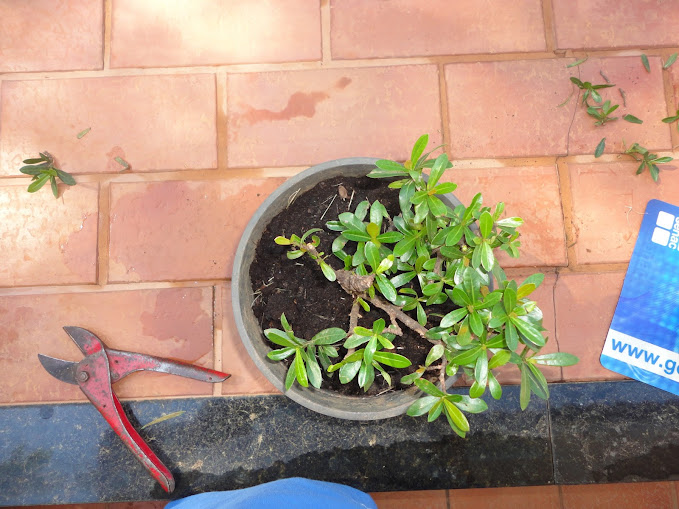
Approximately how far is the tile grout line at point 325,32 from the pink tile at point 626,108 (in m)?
0.61

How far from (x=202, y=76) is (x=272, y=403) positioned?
31.5 inches

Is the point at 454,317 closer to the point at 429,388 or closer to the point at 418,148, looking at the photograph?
the point at 429,388

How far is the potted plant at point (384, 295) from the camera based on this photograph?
0.85 meters

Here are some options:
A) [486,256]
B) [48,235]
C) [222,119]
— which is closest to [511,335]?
[486,256]

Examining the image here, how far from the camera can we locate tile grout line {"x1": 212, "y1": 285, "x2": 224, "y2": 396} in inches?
47.5

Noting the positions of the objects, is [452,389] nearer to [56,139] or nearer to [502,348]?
[502,348]

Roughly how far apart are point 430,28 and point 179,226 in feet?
2.56

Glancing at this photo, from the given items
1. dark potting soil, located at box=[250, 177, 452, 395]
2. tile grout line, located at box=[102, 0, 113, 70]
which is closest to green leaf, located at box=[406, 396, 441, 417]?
dark potting soil, located at box=[250, 177, 452, 395]

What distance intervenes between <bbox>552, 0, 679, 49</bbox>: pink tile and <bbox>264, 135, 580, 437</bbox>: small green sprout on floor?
0.69 m

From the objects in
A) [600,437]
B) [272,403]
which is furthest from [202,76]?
[600,437]

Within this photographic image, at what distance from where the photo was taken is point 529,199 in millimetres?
1230

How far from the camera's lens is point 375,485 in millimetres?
1170

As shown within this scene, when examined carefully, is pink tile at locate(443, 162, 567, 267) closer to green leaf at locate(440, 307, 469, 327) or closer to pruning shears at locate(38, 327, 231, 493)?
green leaf at locate(440, 307, 469, 327)

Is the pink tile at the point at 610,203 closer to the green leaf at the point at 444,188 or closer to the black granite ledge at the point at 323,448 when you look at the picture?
the black granite ledge at the point at 323,448
